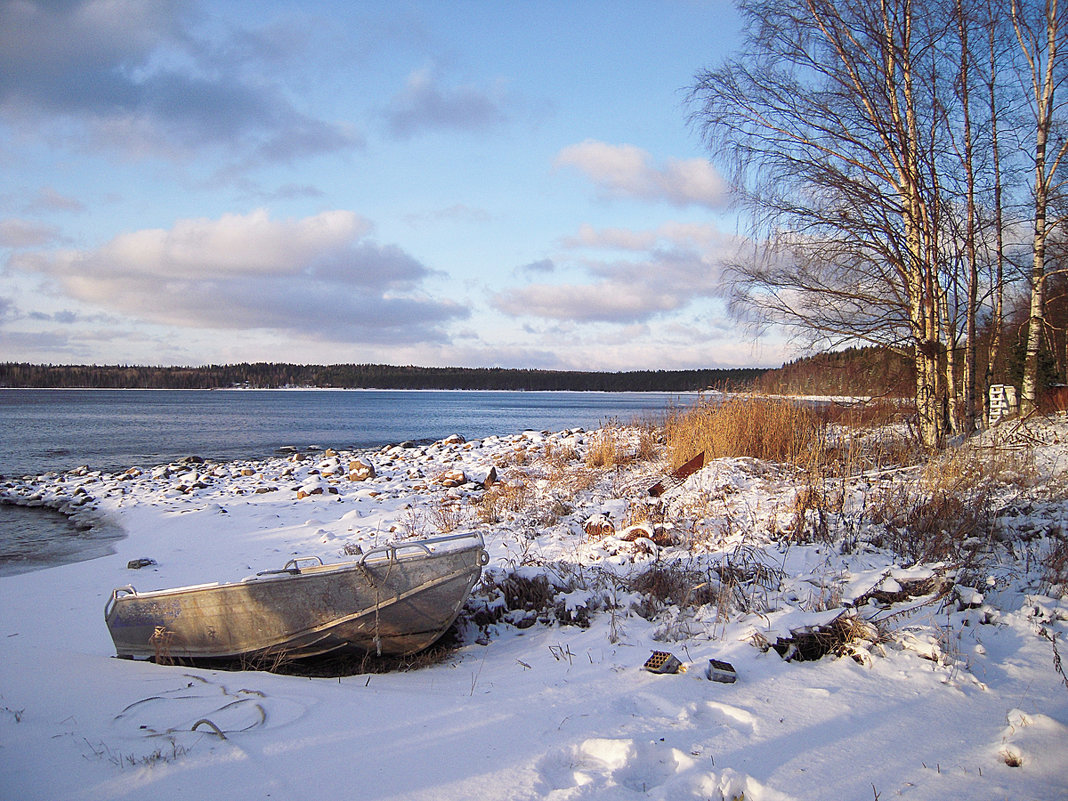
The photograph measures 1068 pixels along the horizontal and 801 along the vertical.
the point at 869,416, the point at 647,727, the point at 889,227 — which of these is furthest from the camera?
the point at 869,416

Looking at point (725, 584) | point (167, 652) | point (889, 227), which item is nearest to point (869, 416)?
point (889, 227)

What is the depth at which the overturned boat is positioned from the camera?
488 centimetres

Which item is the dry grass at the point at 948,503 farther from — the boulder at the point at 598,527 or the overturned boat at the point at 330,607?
the overturned boat at the point at 330,607

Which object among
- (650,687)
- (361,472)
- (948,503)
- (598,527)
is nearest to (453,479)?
(361,472)

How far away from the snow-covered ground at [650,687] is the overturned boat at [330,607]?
0.38 m

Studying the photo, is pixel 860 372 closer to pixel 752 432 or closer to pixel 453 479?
pixel 752 432

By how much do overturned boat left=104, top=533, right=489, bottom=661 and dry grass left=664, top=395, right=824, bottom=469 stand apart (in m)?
6.12

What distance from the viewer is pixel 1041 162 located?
35.9ft

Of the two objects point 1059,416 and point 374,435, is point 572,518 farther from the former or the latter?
point 374,435

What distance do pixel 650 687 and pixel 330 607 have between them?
2.63 meters

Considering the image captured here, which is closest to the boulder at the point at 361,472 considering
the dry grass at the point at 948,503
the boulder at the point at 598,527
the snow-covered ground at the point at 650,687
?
the snow-covered ground at the point at 650,687

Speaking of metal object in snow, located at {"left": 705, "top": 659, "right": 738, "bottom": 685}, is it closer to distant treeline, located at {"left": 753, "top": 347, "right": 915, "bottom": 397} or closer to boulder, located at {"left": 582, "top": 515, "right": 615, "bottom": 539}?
boulder, located at {"left": 582, "top": 515, "right": 615, "bottom": 539}

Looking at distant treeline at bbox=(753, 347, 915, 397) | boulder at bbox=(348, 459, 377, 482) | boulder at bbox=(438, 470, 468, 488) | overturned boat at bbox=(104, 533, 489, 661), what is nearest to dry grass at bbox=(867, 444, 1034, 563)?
distant treeline at bbox=(753, 347, 915, 397)

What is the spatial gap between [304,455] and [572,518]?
1658cm
